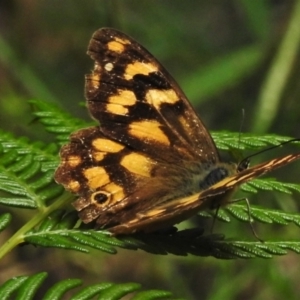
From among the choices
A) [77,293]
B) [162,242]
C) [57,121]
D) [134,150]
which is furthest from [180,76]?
[77,293]

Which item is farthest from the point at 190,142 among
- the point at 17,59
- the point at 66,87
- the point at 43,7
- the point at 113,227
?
the point at 43,7

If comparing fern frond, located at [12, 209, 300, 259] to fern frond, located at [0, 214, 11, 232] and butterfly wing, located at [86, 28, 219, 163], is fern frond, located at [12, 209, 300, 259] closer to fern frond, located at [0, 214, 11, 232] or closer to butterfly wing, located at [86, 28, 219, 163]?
fern frond, located at [0, 214, 11, 232]

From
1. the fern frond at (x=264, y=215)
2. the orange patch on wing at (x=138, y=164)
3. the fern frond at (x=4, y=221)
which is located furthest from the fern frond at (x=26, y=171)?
the fern frond at (x=264, y=215)

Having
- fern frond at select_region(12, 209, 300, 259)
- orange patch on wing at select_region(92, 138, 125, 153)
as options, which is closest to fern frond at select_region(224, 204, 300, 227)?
fern frond at select_region(12, 209, 300, 259)

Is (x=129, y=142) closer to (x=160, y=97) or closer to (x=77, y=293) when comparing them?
(x=160, y=97)

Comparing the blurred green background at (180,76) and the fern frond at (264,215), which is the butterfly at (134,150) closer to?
the fern frond at (264,215)
